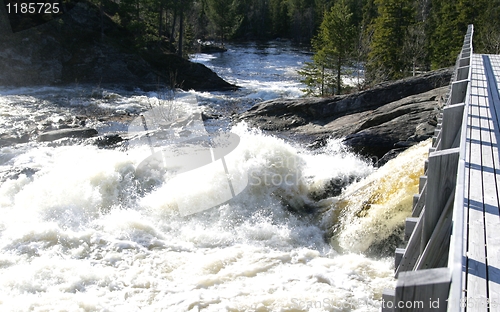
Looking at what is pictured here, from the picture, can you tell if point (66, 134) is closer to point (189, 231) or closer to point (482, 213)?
point (189, 231)

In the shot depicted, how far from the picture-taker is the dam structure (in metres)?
2.34

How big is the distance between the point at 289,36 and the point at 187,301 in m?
75.3

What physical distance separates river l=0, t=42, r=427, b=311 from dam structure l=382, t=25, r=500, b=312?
3.18 meters

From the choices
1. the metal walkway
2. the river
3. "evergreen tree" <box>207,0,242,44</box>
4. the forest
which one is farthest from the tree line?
"evergreen tree" <box>207,0,242,44</box>

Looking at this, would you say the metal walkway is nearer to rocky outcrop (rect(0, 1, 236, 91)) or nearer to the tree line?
the tree line

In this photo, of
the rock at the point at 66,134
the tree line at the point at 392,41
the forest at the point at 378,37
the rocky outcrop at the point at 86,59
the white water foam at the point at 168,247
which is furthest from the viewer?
the rocky outcrop at the point at 86,59

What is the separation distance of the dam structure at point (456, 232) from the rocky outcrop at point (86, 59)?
2511 cm

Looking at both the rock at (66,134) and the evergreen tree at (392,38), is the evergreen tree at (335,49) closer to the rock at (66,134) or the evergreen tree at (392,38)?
the evergreen tree at (392,38)

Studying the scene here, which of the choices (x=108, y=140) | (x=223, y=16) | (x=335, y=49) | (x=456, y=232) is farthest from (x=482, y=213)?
(x=223, y=16)

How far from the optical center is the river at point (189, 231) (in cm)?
770

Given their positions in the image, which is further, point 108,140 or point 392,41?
point 392,41

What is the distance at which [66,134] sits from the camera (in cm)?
1703

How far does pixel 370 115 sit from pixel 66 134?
40.5 ft

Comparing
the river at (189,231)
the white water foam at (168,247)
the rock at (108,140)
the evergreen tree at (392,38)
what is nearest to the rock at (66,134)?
the river at (189,231)
